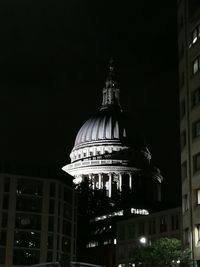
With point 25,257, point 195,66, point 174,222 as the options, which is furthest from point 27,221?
point 195,66

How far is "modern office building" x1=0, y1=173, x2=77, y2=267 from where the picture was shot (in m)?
120

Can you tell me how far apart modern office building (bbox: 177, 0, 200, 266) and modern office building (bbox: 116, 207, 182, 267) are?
187 ft

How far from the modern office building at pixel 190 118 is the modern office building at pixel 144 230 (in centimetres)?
5686

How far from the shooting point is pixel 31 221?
123062 mm

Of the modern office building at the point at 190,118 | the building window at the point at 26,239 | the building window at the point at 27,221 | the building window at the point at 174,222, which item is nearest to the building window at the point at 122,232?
the building window at the point at 174,222

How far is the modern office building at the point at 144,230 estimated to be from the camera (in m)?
117

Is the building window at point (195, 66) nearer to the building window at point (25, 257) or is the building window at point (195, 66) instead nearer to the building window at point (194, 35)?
the building window at point (194, 35)

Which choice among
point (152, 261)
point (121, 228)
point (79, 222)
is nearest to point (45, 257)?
point (121, 228)

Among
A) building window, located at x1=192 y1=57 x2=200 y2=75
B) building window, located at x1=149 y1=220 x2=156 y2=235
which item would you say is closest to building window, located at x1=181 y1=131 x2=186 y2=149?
building window, located at x1=192 y1=57 x2=200 y2=75

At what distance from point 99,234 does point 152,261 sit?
97678 mm

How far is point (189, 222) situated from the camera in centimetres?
5466

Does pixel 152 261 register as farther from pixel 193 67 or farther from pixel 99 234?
pixel 99 234

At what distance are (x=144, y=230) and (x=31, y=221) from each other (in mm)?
22725

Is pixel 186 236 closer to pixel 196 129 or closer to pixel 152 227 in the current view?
pixel 196 129
